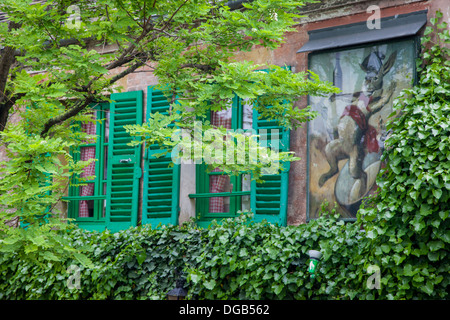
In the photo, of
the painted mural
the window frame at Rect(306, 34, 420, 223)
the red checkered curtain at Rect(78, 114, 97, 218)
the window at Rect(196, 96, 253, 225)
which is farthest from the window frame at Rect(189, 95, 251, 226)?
the red checkered curtain at Rect(78, 114, 97, 218)

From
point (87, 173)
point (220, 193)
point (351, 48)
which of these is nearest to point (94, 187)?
point (87, 173)

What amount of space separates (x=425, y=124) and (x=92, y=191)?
18.6ft

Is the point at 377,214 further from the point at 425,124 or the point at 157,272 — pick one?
the point at 157,272

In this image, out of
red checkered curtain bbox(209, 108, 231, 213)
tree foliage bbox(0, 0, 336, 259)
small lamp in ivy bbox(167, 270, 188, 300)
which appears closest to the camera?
tree foliage bbox(0, 0, 336, 259)

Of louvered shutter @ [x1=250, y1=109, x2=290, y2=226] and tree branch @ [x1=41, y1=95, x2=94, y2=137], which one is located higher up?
tree branch @ [x1=41, y1=95, x2=94, y2=137]

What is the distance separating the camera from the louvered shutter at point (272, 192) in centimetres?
768

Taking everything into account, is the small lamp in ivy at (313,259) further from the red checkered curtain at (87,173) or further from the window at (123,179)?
the red checkered curtain at (87,173)

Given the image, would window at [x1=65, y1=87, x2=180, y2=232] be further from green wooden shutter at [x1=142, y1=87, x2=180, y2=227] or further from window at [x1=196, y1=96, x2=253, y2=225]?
window at [x1=196, y1=96, x2=253, y2=225]

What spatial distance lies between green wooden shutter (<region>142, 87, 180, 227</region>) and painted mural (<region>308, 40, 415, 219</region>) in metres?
2.10

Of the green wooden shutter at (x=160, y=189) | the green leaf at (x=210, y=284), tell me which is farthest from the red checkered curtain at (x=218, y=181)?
the green leaf at (x=210, y=284)

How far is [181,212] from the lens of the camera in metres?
8.51

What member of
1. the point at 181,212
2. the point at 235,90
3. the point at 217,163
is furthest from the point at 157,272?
the point at 235,90

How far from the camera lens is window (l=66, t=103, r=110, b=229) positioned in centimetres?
946

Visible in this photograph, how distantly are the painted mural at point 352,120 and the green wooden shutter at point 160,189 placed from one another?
2100 mm
